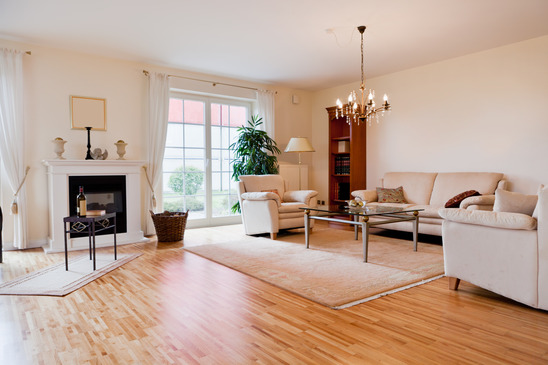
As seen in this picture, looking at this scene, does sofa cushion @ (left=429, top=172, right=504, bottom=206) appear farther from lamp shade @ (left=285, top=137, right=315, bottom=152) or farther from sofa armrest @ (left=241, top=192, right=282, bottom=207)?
sofa armrest @ (left=241, top=192, right=282, bottom=207)

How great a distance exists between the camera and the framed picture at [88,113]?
5.08m

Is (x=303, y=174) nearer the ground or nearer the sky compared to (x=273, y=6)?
nearer the ground

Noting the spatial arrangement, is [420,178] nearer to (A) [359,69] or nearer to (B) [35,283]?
(A) [359,69]

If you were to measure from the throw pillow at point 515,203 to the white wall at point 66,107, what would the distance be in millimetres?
4692

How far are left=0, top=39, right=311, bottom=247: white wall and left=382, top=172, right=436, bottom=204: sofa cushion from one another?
396 centimetres

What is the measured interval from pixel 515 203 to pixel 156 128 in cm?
475

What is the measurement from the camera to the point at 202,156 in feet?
21.2

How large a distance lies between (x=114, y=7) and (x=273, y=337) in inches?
137

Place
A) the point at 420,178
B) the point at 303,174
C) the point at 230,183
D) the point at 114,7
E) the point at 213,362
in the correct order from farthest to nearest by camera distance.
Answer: the point at 303,174 < the point at 230,183 < the point at 420,178 < the point at 114,7 < the point at 213,362

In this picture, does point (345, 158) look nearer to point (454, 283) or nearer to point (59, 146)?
point (454, 283)

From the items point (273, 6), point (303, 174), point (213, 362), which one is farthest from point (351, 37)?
point (213, 362)

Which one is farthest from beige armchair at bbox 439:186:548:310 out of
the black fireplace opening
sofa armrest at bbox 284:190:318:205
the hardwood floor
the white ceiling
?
the black fireplace opening

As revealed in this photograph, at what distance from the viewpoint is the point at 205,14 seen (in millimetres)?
3949

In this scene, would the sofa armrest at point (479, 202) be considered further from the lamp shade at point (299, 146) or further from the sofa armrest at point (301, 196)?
the lamp shade at point (299, 146)
